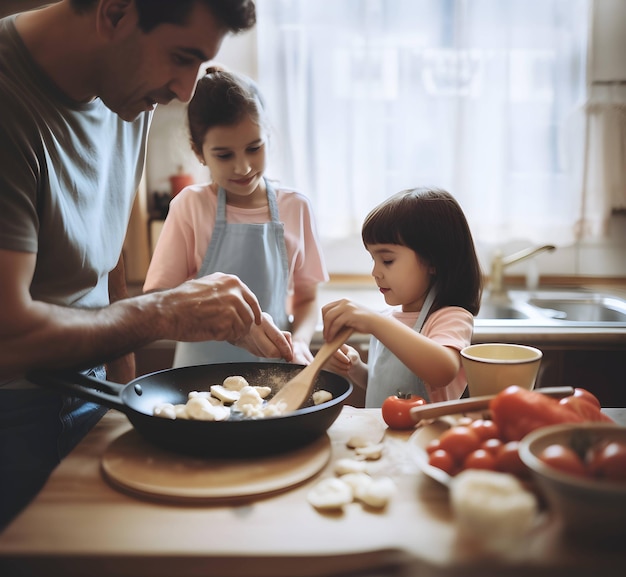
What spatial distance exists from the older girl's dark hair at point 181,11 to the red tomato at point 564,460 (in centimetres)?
82

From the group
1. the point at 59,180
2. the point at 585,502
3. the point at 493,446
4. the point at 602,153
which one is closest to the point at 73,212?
the point at 59,180

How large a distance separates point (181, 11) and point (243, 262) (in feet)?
2.68

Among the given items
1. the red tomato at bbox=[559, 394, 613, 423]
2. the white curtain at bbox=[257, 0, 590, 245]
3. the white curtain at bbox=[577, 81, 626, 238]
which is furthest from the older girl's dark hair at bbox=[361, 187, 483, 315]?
the white curtain at bbox=[577, 81, 626, 238]

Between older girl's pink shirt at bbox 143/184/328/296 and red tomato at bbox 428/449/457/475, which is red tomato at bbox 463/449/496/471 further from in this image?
older girl's pink shirt at bbox 143/184/328/296

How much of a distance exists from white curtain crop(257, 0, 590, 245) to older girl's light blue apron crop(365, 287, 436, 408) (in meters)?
1.12

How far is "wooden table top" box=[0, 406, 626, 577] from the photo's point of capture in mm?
652

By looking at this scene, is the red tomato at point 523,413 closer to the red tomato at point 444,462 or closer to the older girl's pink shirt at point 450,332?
the red tomato at point 444,462

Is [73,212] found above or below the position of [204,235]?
above

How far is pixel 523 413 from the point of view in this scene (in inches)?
32.6

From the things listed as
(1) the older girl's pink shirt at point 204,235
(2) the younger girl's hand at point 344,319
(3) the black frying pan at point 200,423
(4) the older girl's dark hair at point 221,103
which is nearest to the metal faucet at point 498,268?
(1) the older girl's pink shirt at point 204,235

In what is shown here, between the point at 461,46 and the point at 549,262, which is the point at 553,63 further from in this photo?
the point at 549,262

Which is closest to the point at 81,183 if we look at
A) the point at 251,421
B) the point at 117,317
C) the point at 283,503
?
the point at 117,317

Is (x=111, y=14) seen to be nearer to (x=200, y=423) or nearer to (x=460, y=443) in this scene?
(x=200, y=423)

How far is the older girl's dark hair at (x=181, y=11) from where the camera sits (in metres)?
1.00
